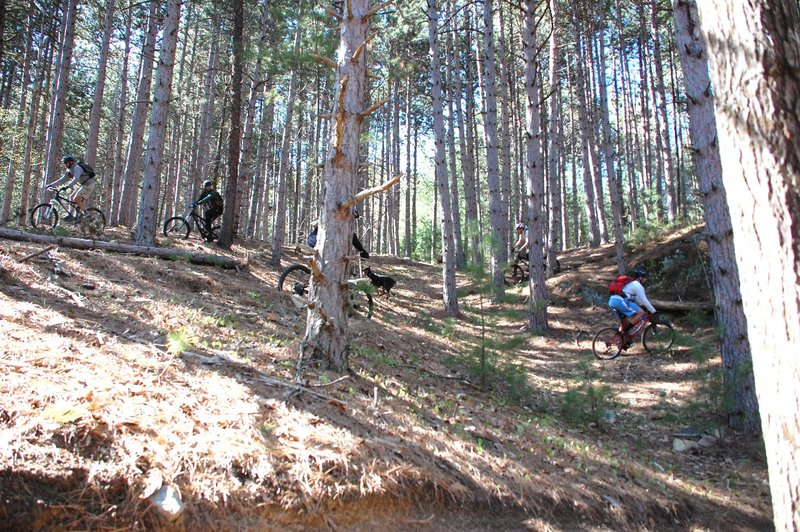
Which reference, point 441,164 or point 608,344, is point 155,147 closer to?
point 441,164

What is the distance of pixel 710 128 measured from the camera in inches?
286

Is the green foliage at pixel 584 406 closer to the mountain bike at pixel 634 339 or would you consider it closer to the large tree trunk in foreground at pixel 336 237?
the large tree trunk in foreground at pixel 336 237

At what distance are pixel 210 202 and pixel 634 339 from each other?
1059cm

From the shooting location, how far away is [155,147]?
425 inches

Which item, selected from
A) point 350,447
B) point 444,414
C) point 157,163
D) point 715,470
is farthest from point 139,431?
point 157,163

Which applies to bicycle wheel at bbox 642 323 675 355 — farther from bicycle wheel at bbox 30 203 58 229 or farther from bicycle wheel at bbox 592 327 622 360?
bicycle wheel at bbox 30 203 58 229

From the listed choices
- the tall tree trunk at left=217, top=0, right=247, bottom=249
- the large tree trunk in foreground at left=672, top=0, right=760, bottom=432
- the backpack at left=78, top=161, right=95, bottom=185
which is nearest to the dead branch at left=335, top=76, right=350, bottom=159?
the large tree trunk in foreground at left=672, top=0, right=760, bottom=432

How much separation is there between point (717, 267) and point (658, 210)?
1578 cm

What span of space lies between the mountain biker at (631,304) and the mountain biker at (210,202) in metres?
9.69

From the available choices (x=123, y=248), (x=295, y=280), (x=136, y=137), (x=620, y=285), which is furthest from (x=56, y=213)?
(x=620, y=285)

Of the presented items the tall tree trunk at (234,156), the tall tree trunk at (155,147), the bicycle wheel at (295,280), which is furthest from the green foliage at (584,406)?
the tall tree trunk at (234,156)

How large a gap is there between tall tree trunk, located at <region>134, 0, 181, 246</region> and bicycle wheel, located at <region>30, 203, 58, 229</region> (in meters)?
2.31

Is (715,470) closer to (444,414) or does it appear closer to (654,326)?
(444,414)

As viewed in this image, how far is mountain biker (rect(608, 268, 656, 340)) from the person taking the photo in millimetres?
11102
